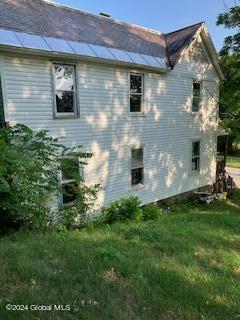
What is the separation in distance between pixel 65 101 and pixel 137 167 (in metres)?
4.38

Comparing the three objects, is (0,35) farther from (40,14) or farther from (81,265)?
(81,265)

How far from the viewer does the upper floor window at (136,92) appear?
12453 mm

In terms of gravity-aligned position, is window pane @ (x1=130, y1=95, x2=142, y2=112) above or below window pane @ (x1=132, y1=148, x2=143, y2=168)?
above

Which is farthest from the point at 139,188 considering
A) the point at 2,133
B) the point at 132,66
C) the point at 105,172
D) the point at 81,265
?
the point at 81,265

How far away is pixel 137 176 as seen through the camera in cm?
1312

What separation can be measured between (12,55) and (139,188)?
7.14 meters

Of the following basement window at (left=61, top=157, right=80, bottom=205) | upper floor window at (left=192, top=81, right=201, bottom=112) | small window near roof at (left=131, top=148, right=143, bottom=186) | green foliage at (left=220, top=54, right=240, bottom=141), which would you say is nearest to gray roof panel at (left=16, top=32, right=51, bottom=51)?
basement window at (left=61, top=157, right=80, bottom=205)

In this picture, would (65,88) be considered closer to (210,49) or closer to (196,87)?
(196,87)

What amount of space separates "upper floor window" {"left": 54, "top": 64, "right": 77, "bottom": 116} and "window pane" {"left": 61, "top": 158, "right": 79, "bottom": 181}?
5.32 feet

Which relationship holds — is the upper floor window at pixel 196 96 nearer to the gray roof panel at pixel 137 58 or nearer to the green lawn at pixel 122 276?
the gray roof panel at pixel 137 58

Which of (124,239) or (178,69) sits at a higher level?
(178,69)

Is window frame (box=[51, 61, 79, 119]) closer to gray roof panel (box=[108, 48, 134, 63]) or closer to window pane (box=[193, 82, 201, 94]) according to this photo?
gray roof panel (box=[108, 48, 134, 63])

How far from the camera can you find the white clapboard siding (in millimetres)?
9258

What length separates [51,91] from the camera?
968 cm
